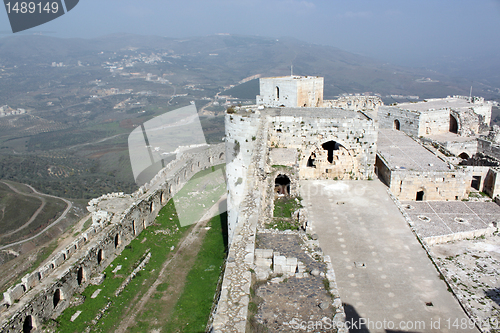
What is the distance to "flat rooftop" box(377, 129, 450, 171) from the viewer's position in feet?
56.3

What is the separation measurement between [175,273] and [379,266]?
966 centimetres

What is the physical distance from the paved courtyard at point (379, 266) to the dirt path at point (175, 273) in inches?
260

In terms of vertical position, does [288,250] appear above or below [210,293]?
above

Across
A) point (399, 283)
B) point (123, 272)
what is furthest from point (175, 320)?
point (399, 283)

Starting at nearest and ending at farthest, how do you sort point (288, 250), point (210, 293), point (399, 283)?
point (288, 250), point (399, 283), point (210, 293)

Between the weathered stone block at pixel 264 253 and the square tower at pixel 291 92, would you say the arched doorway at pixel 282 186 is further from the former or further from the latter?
the weathered stone block at pixel 264 253

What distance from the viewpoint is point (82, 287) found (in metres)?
15.1

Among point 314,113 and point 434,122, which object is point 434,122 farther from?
point 314,113

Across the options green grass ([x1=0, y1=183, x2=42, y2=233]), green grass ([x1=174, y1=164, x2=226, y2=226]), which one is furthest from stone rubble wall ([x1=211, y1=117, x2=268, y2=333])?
green grass ([x1=0, y1=183, x2=42, y2=233])

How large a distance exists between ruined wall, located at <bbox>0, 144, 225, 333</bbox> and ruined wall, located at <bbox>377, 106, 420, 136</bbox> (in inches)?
637

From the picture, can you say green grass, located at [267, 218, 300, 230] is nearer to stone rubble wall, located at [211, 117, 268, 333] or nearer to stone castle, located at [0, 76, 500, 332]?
stone castle, located at [0, 76, 500, 332]

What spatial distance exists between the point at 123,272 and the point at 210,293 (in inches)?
183

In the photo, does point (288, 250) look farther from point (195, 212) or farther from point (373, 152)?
point (195, 212)

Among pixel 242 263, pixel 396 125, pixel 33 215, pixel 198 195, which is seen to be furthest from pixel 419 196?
pixel 33 215
